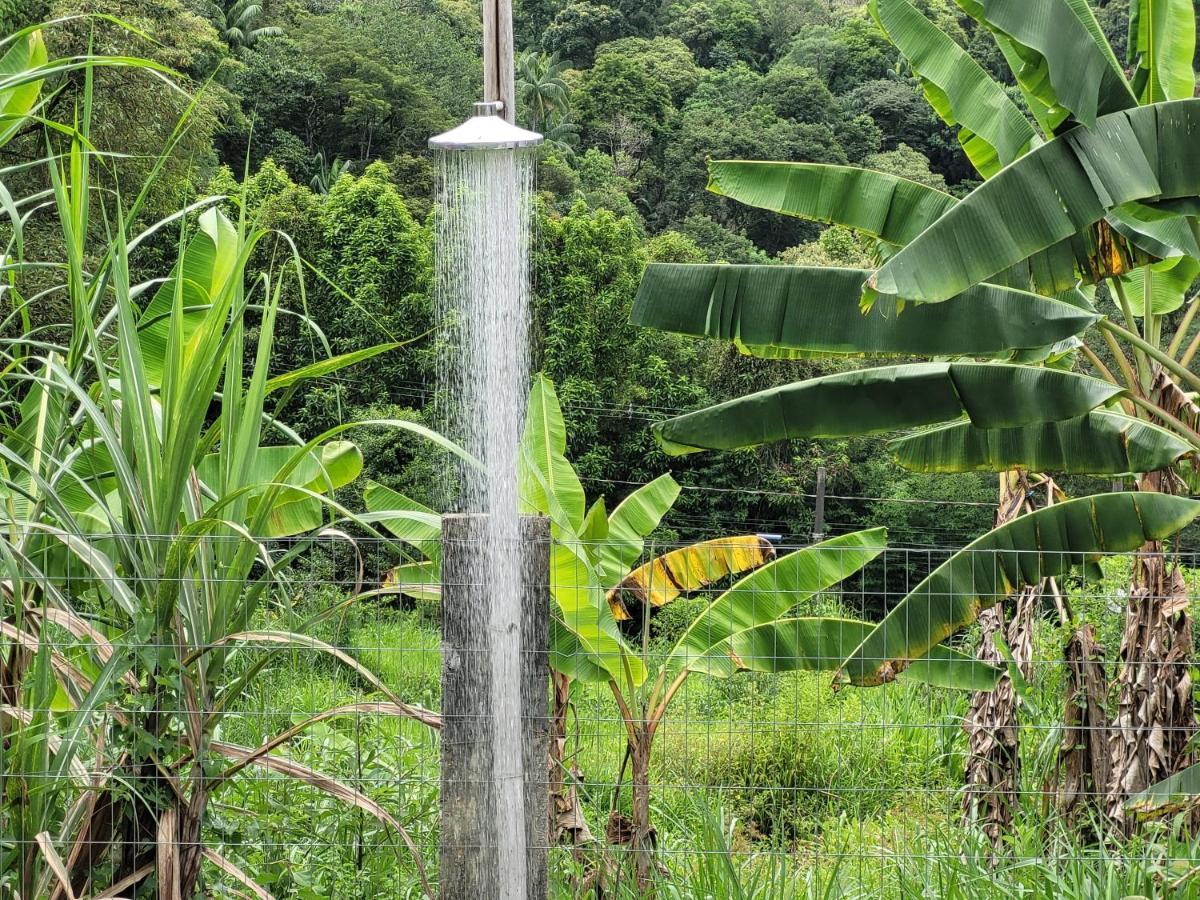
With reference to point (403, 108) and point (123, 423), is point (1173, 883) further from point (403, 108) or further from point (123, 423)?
point (403, 108)

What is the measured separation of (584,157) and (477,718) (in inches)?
1005

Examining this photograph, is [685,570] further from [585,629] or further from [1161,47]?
[1161,47]

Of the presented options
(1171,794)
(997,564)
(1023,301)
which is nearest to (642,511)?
(997,564)

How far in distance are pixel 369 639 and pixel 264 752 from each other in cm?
460

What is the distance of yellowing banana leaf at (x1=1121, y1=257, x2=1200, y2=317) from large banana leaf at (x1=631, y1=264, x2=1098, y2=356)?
4.28 feet

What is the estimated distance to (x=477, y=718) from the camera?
246 centimetres

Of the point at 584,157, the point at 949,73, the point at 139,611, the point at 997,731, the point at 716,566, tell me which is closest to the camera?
the point at 139,611

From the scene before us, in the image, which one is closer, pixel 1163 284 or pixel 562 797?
pixel 562 797

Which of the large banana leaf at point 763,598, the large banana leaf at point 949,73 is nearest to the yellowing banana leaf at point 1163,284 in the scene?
the large banana leaf at point 949,73

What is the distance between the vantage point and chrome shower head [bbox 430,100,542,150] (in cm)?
320

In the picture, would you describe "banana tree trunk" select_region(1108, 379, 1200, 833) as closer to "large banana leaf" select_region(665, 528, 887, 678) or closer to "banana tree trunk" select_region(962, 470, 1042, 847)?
"banana tree trunk" select_region(962, 470, 1042, 847)

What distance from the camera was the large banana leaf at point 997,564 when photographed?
391 cm

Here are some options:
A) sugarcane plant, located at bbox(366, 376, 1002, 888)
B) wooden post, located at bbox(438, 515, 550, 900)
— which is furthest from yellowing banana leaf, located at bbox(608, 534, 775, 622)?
wooden post, located at bbox(438, 515, 550, 900)

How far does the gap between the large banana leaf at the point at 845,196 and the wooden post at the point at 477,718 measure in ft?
9.01
